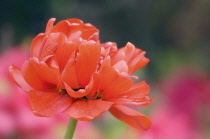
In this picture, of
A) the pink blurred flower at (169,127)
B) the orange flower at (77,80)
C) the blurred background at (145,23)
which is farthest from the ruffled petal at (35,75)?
the blurred background at (145,23)

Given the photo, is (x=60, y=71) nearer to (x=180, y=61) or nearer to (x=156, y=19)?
(x=180, y=61)

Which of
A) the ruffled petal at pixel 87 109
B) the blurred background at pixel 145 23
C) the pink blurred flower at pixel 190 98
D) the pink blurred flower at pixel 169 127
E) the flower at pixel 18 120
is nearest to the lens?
the ruffled petal at pixel 87 109

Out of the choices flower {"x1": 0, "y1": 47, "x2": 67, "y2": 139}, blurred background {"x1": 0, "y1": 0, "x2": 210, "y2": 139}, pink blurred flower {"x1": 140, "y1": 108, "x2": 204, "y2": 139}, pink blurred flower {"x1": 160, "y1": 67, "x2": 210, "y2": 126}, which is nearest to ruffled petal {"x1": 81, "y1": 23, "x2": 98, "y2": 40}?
flower {"x1": 0, "y1": 47, "x2": 67, "y2": 139}

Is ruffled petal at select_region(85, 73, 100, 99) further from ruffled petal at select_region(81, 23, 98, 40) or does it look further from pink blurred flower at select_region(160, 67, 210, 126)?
pink blurred flower at select_region(160, 67, 210, 126)

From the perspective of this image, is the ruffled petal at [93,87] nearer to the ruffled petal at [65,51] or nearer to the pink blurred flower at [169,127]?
the ruffled petal at [65,51]

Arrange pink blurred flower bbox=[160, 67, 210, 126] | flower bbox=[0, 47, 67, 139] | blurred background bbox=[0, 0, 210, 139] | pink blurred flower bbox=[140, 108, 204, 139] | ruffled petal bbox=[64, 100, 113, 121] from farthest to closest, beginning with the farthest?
blurred background bbox=[0, 0, 210, 139]
pink blurred flower bbox=[160, 67, 210, 126]
pink blurred flower bbox=[140, 108, 204, 139]
flower bbox=[0, 47, 67, 139]
ruffled petal bbox=[64, 100, 113, 121]

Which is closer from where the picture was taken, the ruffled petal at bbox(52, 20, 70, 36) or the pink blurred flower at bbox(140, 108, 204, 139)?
the ruffled petal at bbox(52, 20, 70, 36)

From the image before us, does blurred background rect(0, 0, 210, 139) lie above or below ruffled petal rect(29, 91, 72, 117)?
below
